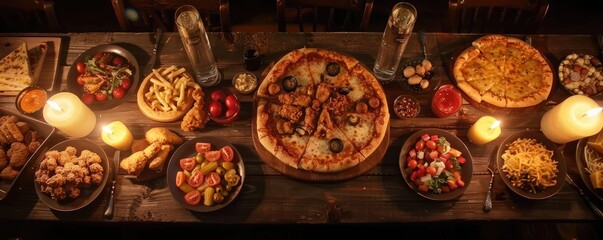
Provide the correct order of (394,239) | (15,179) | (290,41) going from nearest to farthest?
1. (15,179)
2. (290,41)
3. (394,239)

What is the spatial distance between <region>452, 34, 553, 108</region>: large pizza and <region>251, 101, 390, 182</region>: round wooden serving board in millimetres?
1244

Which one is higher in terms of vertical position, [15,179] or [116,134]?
[116,134]

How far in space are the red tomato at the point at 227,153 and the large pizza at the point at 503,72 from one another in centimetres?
257

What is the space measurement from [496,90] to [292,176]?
7.98 feet

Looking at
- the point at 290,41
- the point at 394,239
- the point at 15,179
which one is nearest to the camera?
the point at 15,179

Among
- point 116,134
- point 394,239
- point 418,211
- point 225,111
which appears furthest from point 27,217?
point 394,239

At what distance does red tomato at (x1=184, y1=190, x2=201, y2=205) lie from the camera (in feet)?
12.4

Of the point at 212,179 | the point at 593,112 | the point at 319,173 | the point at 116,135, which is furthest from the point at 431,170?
the point at 116,135

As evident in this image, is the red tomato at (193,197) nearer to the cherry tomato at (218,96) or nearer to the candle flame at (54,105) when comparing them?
the cherry tomato at (218,96)

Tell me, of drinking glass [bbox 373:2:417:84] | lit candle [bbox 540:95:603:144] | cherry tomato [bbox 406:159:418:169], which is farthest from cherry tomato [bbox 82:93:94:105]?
lit candle [bbox 540:95:603:144]

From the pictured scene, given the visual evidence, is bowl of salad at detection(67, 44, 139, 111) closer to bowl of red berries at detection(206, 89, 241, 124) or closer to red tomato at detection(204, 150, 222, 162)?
bowl of red berries at detection(206, 89, 241, 124)

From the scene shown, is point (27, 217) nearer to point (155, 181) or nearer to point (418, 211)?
point (155, 181)

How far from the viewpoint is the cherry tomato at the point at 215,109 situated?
4.18 metres

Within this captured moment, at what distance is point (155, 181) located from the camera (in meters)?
4.04
